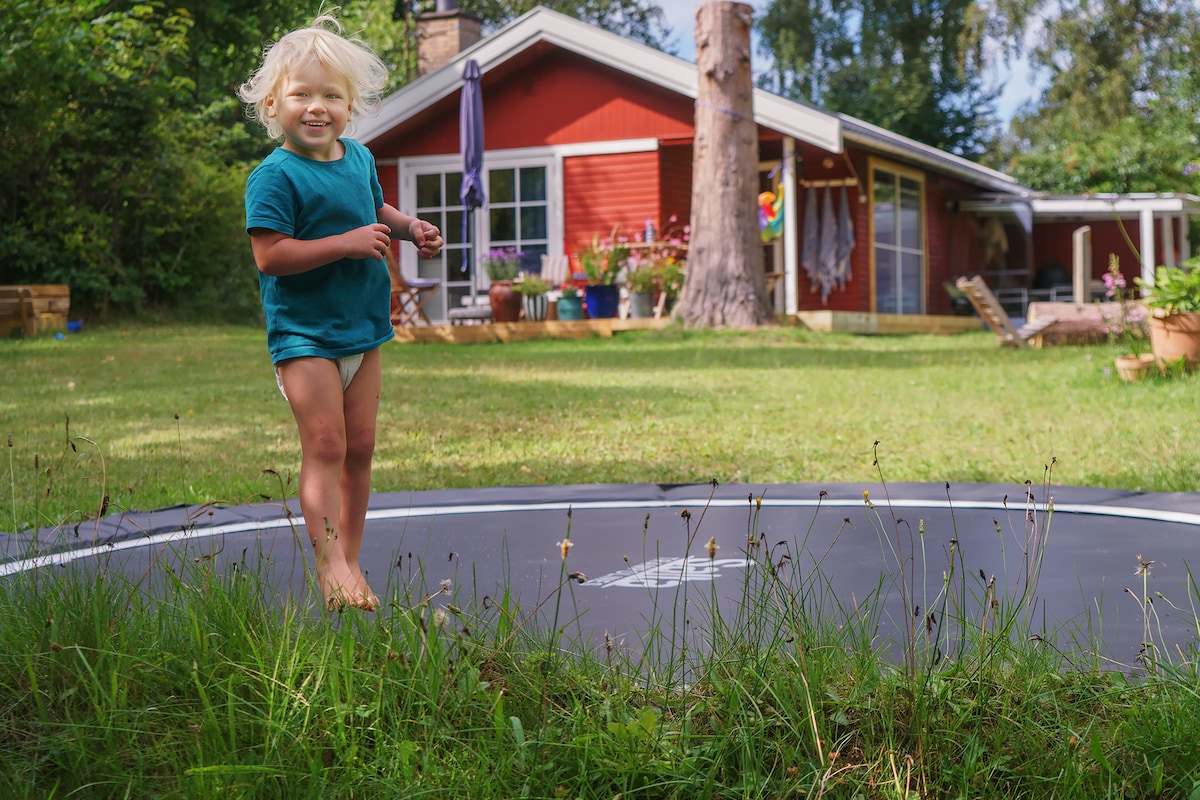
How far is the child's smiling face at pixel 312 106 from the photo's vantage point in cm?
232

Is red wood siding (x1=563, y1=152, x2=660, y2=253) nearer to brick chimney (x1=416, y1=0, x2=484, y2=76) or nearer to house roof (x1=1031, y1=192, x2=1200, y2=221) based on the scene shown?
brick chimney (x1=416, y1=0, x2=484, y2=76)

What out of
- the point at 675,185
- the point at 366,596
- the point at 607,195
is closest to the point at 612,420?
the point at 366,596

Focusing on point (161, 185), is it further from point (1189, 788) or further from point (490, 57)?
point (1189, 788)

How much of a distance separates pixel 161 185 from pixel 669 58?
218 inches

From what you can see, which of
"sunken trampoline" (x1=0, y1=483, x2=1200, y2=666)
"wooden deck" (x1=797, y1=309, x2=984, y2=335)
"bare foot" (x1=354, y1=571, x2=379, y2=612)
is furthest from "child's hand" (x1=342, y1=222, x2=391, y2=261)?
"wooden deck" (x1=797, y1=309, x2=984, y2=335)

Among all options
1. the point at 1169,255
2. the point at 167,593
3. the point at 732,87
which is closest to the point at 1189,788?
the point at 167,593

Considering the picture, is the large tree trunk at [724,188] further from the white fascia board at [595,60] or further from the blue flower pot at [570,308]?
the blue flower pot at [570,308]

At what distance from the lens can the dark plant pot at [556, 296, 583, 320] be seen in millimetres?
12742

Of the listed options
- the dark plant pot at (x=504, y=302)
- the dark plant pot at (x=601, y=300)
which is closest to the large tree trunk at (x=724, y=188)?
the dark plant pot at (x=601, y=300)

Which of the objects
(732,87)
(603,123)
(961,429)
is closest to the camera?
(961,429)

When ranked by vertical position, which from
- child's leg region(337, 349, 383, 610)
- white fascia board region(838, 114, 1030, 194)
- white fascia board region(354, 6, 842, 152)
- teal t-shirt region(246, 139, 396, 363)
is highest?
white fascia board region(354, 6, 842, 152)

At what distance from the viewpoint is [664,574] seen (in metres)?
2.71

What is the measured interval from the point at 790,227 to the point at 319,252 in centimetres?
1166

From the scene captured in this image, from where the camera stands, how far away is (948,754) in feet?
5.09
